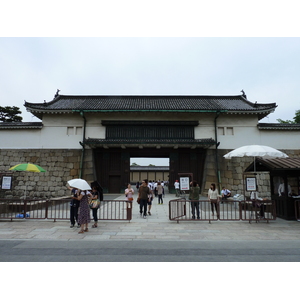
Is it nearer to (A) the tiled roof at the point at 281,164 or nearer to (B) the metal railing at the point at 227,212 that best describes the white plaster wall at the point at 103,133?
(A) the tiled roof at the point at 281,164

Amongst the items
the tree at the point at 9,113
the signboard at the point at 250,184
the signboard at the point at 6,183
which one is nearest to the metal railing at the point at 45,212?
the signboard at the point at 6,183

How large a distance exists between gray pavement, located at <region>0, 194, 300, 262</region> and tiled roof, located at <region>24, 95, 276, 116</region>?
12336mm

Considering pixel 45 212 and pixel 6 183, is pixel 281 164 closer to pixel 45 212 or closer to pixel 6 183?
pixel 45 212

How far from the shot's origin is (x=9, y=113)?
3288 cm

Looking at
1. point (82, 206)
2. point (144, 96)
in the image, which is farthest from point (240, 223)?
point (144, 96)

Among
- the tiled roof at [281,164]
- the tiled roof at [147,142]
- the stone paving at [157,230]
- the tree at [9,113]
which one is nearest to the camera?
the stone paving at [157,230]

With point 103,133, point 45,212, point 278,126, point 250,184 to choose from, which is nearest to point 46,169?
point 103,133

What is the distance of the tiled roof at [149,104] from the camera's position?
64.8 ft

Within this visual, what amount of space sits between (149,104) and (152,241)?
17389 millimetres

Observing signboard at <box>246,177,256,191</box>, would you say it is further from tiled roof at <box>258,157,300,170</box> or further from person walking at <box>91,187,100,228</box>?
person walking at <box>91,187,100,228</box>

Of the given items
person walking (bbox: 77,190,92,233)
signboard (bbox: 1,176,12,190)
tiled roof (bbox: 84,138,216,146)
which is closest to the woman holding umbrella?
person walking (bbox: 77,190,92,233)

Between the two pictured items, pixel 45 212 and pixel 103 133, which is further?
pixel 103 133

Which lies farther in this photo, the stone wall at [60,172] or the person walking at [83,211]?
the stone wall at [60,172]

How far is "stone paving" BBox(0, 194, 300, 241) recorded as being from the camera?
7.14 meters
